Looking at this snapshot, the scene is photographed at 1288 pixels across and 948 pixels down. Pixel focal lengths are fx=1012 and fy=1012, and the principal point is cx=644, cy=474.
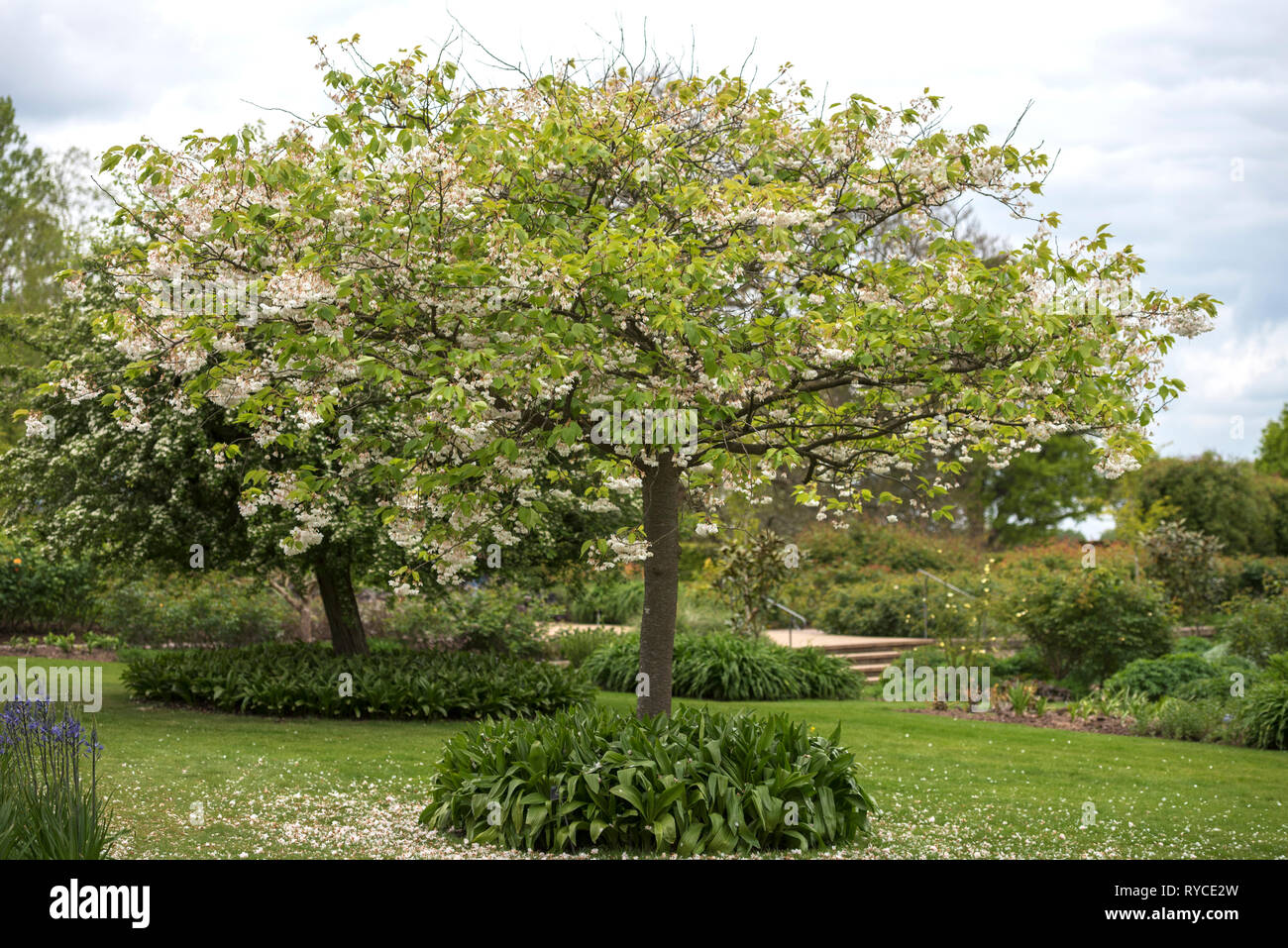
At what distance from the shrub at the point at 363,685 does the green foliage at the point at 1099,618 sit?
23.5ft

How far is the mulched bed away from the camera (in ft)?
39.9

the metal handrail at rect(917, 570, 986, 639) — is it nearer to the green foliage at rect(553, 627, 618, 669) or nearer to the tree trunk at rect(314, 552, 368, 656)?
the green foliage at rect(553, 627, 618, 669)

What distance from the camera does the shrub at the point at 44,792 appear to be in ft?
15.0

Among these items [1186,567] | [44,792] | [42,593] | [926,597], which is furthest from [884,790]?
[42,593]

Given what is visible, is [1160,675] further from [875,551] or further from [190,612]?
[190,612]

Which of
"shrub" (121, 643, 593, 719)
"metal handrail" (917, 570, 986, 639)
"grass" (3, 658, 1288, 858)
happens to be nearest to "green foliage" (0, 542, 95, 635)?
"shrub" (121, 643, 593, 719)

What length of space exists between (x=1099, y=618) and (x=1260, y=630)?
203cm

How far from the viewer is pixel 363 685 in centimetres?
1136

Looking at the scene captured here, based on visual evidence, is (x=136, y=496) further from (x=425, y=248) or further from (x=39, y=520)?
(x=425, y=248)

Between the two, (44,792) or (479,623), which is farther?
(479,623)

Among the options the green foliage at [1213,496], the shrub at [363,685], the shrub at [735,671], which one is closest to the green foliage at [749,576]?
the shrub at [735,671]

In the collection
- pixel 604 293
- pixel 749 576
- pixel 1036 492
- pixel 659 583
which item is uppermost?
pixel 1036 492
